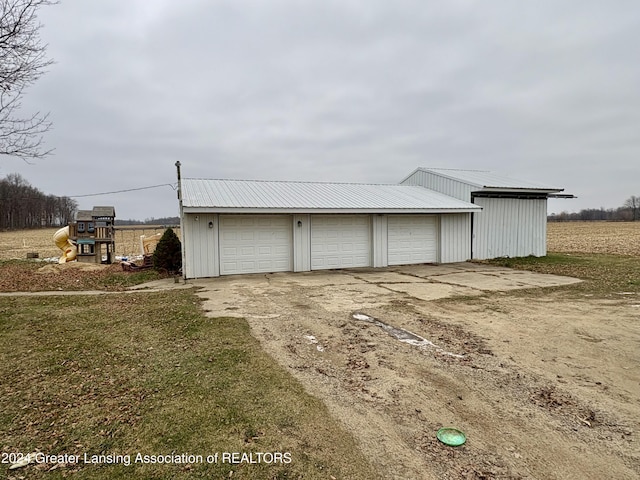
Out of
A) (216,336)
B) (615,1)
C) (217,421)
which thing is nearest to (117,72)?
(216,336)

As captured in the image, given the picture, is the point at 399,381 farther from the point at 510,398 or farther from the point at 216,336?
the point at 216,336

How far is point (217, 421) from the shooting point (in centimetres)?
311

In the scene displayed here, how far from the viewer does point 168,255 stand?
41.9 ft

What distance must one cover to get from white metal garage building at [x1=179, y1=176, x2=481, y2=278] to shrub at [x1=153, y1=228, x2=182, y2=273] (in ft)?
5.11

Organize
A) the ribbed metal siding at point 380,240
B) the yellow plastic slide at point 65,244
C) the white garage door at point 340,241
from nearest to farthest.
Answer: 1. the white garage door at point 340,241
2. the ribbed metal siding at point 380,240
3. the yellow plastic slide at point 65,244

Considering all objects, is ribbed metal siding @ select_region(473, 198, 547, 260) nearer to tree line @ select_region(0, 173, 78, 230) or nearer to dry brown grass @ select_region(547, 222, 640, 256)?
dry brown grass @ select_region(547, 222, 640, 256)

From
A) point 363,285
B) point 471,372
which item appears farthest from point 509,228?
point 471,372

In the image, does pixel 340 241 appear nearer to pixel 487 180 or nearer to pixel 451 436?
pixel 487 180

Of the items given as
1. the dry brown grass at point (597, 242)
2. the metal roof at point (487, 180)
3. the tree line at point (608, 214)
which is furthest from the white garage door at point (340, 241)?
the tree line at point (608, 214)

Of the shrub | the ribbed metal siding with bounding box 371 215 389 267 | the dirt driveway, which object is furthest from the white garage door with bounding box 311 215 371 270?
the shrub

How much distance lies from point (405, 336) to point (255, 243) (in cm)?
794

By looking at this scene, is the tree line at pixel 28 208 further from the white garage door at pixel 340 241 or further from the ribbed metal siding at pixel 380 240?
the ribbed metal siding at pixel 380 240

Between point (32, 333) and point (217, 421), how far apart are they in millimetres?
4717

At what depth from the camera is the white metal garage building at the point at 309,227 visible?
11758 millimetres
